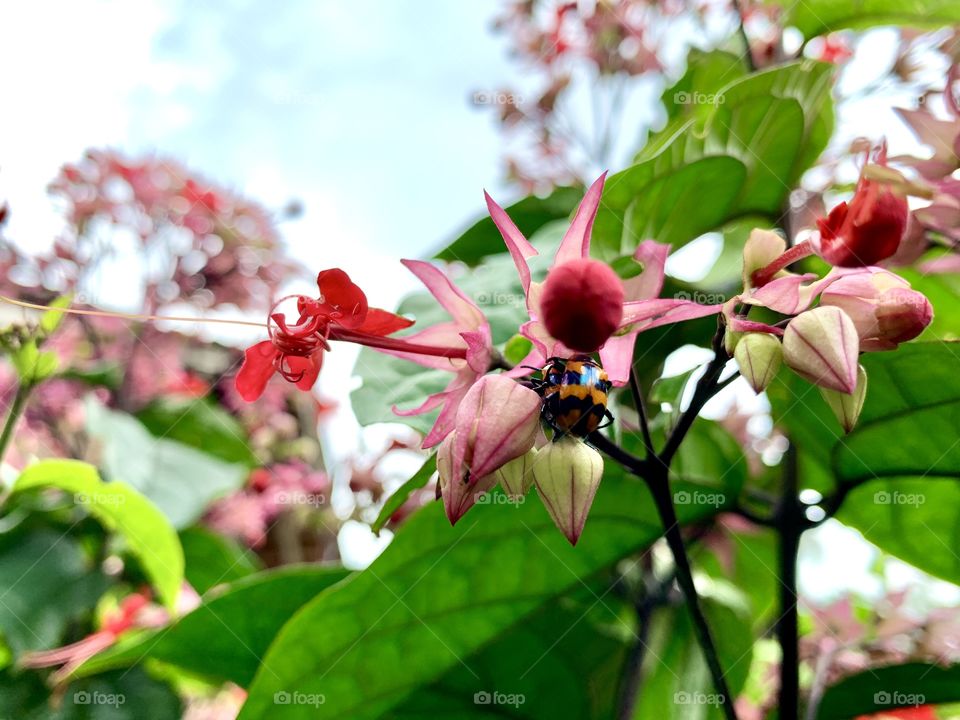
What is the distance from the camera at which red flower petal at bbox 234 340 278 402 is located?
1.11 ft

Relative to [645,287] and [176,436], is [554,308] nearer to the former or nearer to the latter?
[645,287]

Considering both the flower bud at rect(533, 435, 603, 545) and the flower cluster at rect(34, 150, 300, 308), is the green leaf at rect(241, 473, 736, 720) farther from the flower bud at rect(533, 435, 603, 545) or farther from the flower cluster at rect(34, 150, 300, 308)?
the flower cluster at rect(34, 150, 300, 308)

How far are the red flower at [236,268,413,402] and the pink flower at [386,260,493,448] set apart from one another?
0.05ft

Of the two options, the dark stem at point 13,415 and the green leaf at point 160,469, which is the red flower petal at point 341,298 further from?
the green leaf at point 160,469

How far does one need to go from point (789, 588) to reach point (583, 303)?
222 millimetres

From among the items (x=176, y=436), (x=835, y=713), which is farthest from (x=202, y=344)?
(x=835, y=713)

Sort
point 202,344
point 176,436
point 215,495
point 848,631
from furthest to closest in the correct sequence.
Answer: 1. point 202,344
2. point 176,436
3. point 215,495
4. point 848,631

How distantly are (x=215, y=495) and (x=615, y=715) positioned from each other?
476 mm

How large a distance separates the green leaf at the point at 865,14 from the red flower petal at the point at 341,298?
1.50ft

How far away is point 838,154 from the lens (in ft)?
2.33

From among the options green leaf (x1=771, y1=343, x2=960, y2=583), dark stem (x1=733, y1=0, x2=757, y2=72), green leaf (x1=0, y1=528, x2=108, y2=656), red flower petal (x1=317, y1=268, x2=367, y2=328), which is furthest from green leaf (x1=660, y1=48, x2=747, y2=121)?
green leaf (x1=0, y1=528, x2=108, y2=656)

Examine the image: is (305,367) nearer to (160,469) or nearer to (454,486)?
(454,486)

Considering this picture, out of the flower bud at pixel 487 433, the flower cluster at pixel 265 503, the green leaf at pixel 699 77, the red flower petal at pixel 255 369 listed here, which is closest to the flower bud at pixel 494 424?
the flower bud at pixel 487 433

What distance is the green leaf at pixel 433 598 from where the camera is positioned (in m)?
0.43
